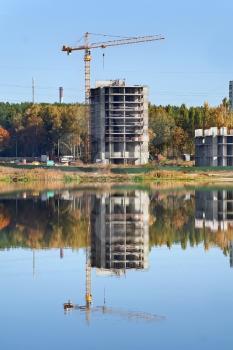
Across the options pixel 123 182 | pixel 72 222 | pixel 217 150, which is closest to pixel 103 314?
pixel 72 222

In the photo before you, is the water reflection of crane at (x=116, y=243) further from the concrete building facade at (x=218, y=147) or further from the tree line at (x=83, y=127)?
the tree line at (x=83, y=127)

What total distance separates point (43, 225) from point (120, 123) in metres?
100

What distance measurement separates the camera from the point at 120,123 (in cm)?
13975

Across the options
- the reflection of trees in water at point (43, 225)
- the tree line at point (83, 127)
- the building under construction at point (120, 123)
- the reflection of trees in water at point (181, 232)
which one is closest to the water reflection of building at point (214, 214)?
the reflection of trees in water at point (181, 232)

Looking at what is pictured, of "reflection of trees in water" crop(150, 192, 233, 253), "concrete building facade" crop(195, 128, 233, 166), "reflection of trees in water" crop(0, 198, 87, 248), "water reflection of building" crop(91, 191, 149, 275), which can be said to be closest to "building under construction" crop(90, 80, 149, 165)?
"concrete building facade" crop(195, 128, 233, 166)

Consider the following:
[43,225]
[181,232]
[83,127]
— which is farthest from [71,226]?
[83,127]

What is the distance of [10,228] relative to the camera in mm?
38781

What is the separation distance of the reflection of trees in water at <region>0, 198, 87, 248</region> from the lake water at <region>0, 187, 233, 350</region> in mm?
63

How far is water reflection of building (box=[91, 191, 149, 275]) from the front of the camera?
88.4 ft

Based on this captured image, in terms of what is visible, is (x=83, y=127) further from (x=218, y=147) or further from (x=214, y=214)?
(x=214, y=214)

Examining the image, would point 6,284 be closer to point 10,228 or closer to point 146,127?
point 10,228

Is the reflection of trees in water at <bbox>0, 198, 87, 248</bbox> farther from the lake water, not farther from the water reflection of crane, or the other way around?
the water reflection of crane

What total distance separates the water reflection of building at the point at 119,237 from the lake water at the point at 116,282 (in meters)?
0.06

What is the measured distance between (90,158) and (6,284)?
123123 millimetres
